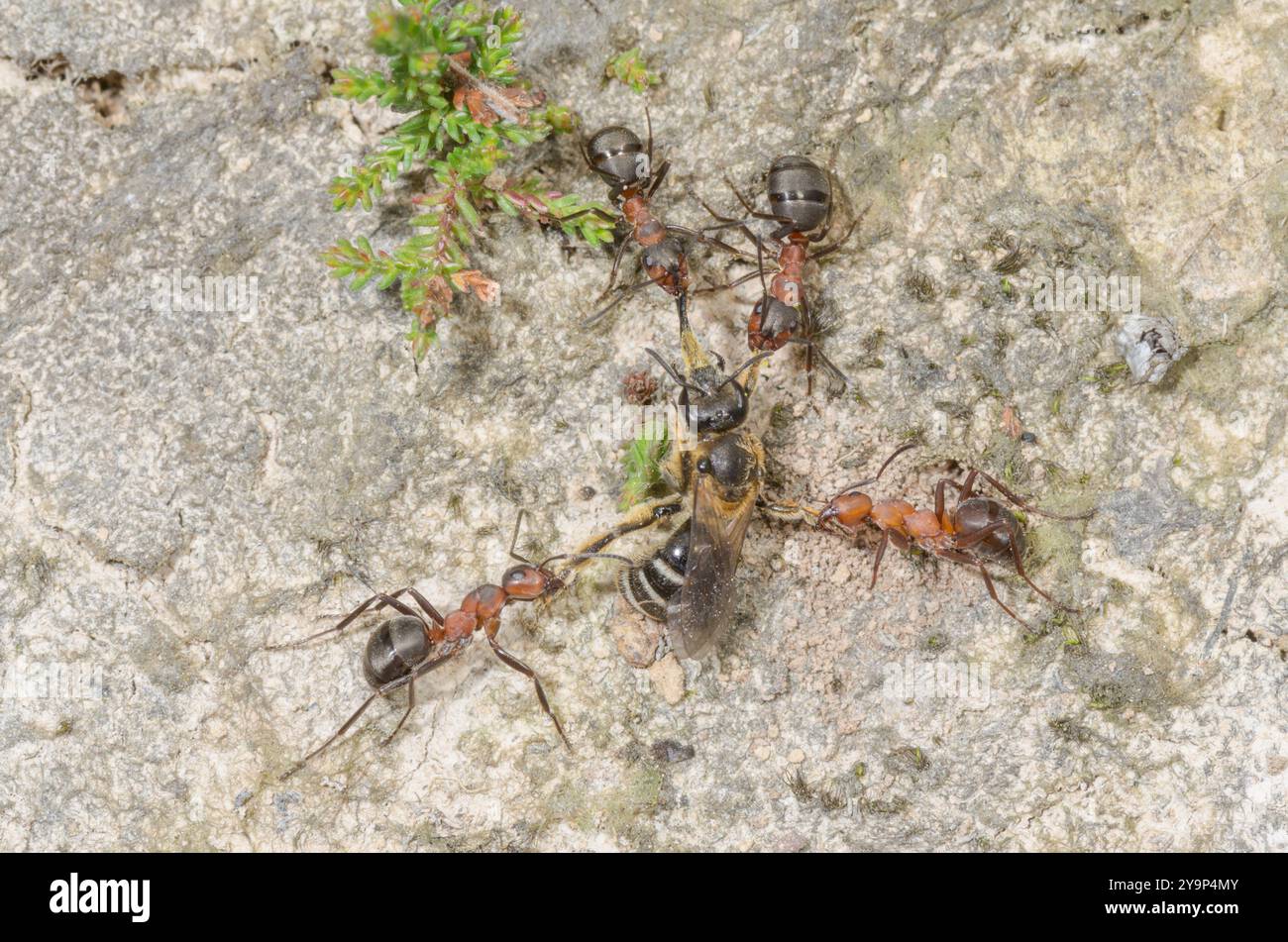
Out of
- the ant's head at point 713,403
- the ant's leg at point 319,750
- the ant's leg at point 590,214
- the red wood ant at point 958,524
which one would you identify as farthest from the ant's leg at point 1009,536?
the ant's leg at point 319,750

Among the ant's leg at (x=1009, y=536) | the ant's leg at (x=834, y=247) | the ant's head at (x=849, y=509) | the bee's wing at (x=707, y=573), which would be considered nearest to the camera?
the bee's wing at (x=707, y=573)

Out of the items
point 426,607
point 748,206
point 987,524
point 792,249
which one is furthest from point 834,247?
point 426,607

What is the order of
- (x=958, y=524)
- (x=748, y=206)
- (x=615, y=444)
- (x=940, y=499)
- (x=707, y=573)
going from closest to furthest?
(x=707, y=573) < (x=958, y=524) < (x=940, y=499) < (x=615, y=444) < (x=748, y=206)

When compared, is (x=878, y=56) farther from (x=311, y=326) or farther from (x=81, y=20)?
(x=81, y=20)

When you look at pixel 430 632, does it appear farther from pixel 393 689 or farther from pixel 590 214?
pixel 590 214

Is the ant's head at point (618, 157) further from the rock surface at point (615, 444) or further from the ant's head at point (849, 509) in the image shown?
the ant's head at point (849, 509)
